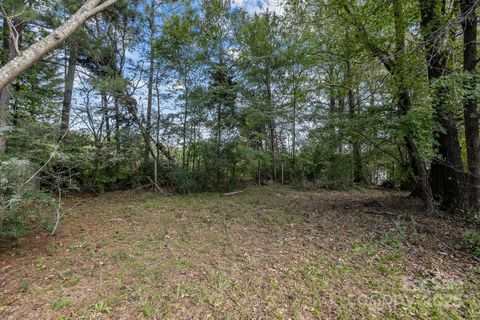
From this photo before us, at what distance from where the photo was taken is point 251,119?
→ 7.02 meters

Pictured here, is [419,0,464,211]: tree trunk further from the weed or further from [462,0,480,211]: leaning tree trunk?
the weed

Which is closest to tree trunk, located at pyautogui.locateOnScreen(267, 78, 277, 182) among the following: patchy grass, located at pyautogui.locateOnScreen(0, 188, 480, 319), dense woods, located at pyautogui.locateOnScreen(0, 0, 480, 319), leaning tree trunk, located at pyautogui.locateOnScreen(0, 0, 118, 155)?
dense woods, located at pyautogui.locateOnScreen(0, 0, 480, 319)

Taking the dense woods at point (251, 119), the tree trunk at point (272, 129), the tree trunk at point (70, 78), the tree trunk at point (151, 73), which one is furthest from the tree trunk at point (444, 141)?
the tree trunk at point (70, 78)

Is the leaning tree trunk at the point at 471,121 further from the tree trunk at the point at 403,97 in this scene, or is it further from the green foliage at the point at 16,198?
the green foliage at the point at 16,198

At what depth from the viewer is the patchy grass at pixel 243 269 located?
6.01 feet

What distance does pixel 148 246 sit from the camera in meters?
3.07

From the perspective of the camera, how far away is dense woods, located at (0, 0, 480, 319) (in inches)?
122

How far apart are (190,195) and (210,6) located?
220 inches

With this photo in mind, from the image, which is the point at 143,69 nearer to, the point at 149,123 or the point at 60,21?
the point at 149,123

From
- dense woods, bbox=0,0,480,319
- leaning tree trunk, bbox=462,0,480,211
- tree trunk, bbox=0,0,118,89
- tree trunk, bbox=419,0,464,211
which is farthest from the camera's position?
tree trunk, bbox=419,0,464,211

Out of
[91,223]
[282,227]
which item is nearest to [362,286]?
[282,227]

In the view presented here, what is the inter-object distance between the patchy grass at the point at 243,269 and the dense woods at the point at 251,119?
0.19 ft

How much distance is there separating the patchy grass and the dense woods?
6cm

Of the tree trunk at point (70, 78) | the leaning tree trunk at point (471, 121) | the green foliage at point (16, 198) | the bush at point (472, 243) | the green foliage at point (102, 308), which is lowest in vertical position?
the green foliage at point (102, 308)
